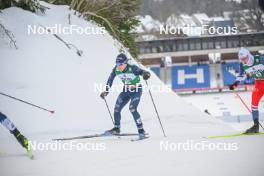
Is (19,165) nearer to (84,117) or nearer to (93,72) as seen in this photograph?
(84,117)

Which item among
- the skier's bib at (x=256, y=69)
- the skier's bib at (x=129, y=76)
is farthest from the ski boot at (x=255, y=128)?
the skier's bib at (x=129, y=76)

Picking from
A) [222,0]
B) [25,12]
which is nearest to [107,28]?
[25,12]

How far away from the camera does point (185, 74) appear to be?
43375 millimetres

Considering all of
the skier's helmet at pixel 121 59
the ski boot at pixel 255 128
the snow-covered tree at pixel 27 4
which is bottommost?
the ski boot at pixel 255 128

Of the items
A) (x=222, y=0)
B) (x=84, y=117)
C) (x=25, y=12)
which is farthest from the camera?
(x=222, y=0)

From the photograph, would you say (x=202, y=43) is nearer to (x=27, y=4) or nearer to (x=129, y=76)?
(x=27, y=4)

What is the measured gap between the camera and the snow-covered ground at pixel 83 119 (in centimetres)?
553

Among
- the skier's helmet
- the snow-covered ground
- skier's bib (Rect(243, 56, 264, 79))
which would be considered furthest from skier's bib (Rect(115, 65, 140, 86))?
skier's bib (Rect(243, 56, 264, 79))

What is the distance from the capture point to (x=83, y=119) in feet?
35.4

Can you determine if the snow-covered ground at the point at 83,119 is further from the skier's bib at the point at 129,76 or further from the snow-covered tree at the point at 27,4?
the skier's bib at the point at 129,76

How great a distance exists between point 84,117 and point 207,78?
32.2m

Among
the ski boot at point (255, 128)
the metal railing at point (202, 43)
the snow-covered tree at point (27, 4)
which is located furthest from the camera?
the metal railing at point (202, 43)

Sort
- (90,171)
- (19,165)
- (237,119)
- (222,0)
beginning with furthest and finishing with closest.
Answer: (222,0)
(237,119)
(19,165)
(90,171)

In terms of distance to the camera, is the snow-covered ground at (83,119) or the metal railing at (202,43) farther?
the metal railing at (202,43)
